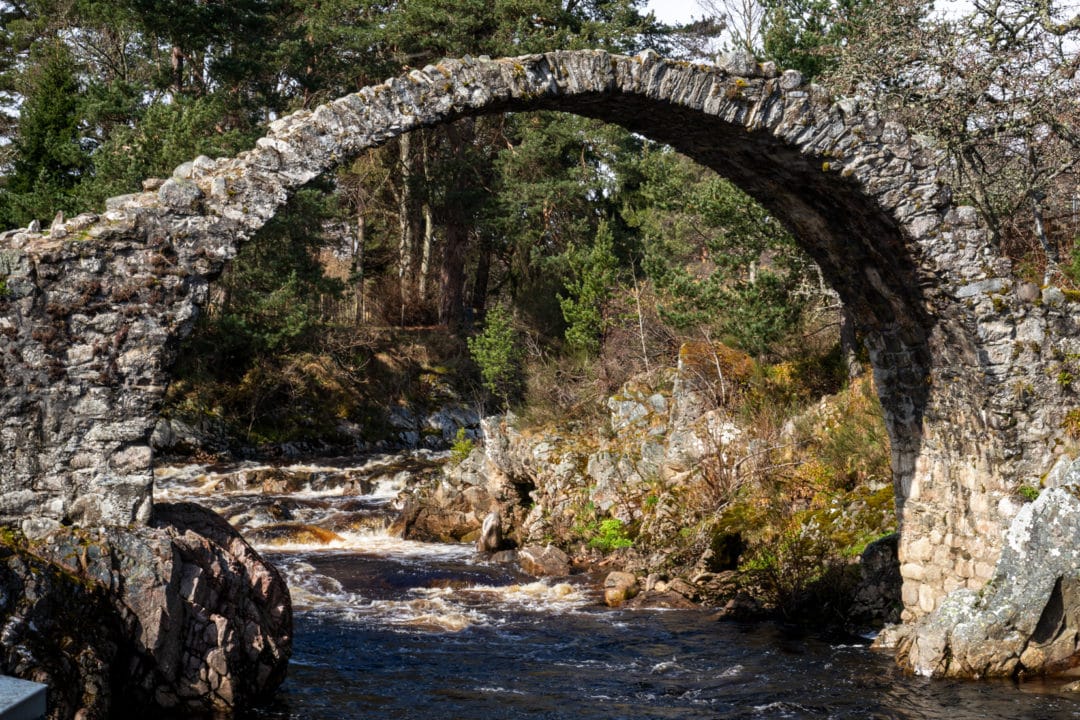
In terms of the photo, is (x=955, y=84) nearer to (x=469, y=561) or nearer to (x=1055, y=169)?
(x=1055, y=169)

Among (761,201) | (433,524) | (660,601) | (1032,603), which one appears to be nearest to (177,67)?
(433,524)

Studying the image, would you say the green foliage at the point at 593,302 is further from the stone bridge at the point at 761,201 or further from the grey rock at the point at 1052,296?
the grey rock at the point at 1052,296

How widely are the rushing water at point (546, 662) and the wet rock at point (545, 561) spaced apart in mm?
363

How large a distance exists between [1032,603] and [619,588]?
4.44 metres

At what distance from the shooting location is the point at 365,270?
1184 inches

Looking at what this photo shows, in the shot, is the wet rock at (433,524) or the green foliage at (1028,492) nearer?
the green foliage at (1028,492)

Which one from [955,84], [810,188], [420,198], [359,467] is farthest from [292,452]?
[810,188]

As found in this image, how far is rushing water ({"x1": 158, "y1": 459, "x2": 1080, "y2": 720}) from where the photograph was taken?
666 cm

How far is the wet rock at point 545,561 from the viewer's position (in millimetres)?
11633

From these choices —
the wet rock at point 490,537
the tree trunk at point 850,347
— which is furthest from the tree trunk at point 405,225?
the tree trunk at point 850,347

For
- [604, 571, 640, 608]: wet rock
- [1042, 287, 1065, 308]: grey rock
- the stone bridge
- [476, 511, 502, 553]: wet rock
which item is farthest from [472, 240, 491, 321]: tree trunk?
[1042, 287, 1065, 308]: grey rock

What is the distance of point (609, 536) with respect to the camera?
12211 mm

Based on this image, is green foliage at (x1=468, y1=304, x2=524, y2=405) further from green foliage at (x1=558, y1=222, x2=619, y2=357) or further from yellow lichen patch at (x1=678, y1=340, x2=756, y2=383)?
yellow lichen patch at (x1=678, y1=340, x2=756, y2=383)

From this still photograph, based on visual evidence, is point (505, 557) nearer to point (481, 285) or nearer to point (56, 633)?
point (56, 633)
